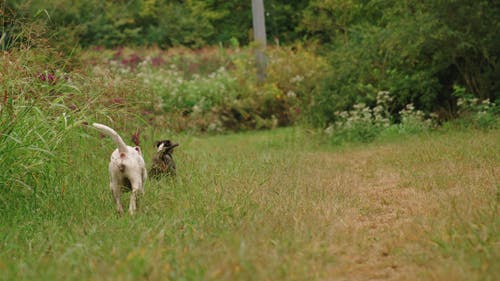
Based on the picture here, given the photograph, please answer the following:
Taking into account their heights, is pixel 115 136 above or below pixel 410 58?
above

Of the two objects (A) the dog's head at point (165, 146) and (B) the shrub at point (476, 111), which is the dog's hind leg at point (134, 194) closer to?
(A) the dog's head at point (165, 146)

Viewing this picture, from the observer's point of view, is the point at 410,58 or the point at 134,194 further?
the point at 410,58

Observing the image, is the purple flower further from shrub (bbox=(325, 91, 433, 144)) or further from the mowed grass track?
shrub (bbox=(325, 91, 433, 144))

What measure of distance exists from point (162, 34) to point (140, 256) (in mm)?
26734

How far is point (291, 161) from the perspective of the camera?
28.6ft

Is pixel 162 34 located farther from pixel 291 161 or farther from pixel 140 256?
pixel 140 256

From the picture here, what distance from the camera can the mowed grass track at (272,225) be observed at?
11.9 ft

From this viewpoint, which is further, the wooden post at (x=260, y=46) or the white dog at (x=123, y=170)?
the wooden post at (x=260, y=46)

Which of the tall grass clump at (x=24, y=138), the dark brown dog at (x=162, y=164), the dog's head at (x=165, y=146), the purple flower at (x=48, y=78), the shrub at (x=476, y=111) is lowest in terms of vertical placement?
the shrub at (x=476, y=111)

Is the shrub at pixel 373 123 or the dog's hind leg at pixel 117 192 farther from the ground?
the dog's hind leg at pixel 117 192

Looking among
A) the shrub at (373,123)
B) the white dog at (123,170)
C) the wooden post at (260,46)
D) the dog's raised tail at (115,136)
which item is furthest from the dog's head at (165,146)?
the wooden post at (260,46)

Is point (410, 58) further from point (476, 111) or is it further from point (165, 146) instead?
point (165, 146)

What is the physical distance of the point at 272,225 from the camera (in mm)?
4621

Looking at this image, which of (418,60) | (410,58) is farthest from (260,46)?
(410,58)
